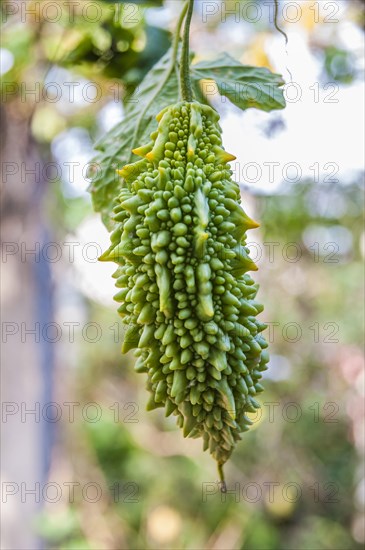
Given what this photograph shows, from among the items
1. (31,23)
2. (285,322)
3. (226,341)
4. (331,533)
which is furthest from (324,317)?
(226,341)

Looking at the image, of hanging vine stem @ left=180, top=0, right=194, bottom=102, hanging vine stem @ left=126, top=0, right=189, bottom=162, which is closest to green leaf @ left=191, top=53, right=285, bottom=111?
hanging vine stem @ left=126, top=0, right=189, bottom=162

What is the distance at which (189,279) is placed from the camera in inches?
31.1

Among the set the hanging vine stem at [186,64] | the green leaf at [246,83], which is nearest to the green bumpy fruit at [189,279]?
the hanging vine stem at [186,64]

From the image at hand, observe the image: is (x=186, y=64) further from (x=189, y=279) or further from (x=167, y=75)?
(x=189, y=279)

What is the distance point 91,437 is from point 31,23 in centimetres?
614

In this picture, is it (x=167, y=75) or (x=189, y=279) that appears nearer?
(x=189, y=279)

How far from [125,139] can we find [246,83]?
0.85 ft

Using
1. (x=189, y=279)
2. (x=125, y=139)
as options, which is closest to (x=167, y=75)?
(x=125, y=139)

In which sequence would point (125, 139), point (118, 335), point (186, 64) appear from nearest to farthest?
1. point (186, 64)
2. point (125, 139)
3. point (118, 335)

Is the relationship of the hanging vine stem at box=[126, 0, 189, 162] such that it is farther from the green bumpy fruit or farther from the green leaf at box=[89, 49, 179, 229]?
the green bumpy fruit

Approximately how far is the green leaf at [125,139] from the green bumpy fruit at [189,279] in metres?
0.15

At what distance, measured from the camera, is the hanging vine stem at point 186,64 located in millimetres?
881

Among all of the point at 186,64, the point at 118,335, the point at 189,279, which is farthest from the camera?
the point at 118,335

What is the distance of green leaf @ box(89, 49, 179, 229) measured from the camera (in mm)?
1016
